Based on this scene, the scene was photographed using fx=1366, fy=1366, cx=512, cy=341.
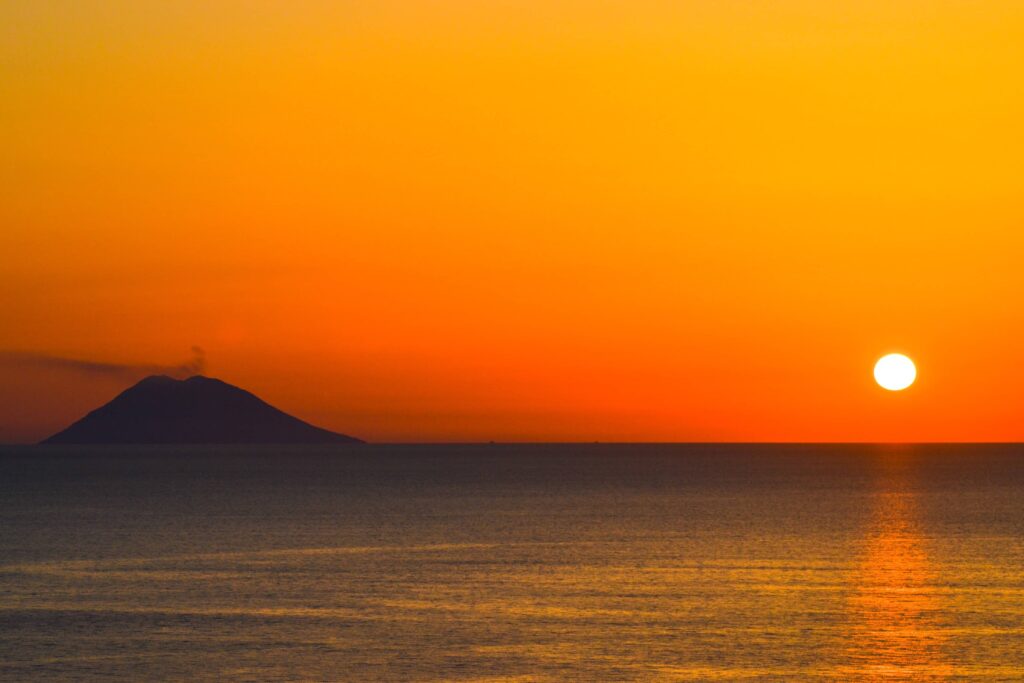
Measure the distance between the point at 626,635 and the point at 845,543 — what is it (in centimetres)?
5701

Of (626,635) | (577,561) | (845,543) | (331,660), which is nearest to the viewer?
(331,660)

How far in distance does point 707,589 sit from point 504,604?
42.2ft

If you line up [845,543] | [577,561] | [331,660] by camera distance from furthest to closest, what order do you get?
[845,543] < [577,561] < [331,660]

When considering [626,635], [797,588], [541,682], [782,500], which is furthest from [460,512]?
[541,682]

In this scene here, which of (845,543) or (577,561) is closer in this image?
(577,561)

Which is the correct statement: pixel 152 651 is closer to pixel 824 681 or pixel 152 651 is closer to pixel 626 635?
pixel 626 635

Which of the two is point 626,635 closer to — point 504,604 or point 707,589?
point 504,604

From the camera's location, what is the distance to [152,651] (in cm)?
5953

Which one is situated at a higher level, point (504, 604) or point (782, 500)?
point (782, 500)

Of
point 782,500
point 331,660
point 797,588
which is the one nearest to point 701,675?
point 331,660

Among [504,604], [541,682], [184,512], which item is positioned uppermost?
[184,512]

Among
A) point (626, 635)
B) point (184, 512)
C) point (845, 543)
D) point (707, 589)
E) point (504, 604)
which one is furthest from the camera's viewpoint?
point (184, 512)

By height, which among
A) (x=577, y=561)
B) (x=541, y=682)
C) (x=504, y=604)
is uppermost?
(x=577, y=561)

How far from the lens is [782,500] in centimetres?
18638
